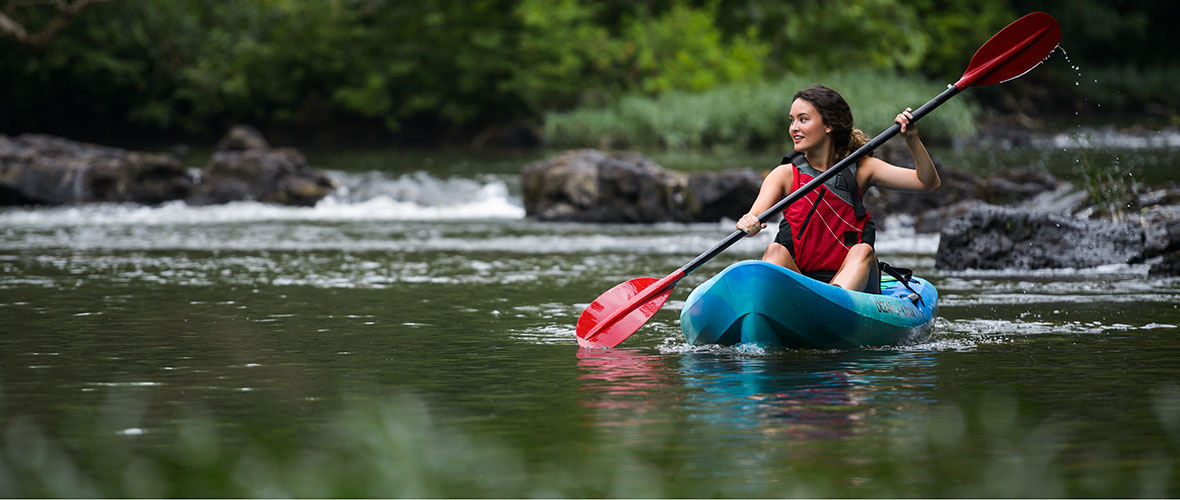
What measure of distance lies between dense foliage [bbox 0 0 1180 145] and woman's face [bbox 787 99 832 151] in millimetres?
30319

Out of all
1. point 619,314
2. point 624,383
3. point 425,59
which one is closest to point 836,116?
point 619,314

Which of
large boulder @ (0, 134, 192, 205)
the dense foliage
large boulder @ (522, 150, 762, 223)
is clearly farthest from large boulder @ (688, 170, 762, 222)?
the dense foliage

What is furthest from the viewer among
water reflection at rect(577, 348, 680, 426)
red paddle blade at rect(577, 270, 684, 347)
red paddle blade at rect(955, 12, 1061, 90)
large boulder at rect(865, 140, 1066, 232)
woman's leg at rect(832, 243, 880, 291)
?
large boulder at rect(865, 140, 1066, 232)

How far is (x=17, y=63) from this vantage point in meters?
37.9

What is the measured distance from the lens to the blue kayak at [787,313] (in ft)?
21.7

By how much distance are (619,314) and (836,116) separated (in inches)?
56.2

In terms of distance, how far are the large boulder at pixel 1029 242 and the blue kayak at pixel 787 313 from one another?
14.9 feet

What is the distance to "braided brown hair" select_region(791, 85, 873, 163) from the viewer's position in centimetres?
698

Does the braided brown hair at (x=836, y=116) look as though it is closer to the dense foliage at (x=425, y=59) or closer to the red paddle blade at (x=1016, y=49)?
the red paddle blade at (x=1016, y=49)

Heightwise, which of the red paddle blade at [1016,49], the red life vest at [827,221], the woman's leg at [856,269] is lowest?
the woman's leg at [856,269]

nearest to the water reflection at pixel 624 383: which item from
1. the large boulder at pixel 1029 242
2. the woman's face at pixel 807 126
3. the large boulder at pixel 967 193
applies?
the woman's face at pixel 807 126

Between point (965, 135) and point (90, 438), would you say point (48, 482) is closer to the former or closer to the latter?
point (90, 438)

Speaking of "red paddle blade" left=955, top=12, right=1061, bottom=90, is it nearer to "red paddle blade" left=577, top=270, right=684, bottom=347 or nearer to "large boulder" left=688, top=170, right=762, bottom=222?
"red paddle blade" left=577, top=270, right=684, bottom=347

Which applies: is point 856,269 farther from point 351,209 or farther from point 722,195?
point 351,209
